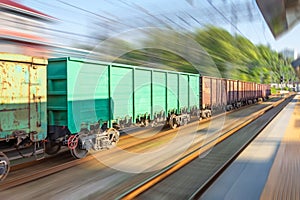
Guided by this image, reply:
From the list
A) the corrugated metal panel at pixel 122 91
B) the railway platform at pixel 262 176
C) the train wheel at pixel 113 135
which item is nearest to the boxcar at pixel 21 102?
the train wheel at pixel 113 135

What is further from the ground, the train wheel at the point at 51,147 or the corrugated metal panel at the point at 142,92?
the corrugated metal panel at the point at 142,92

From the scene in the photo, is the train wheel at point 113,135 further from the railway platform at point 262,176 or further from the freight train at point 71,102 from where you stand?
the railway platform at point 262,176

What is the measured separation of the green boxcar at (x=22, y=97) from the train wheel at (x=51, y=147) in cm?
91

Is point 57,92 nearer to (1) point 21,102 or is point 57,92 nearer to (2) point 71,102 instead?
(2) point 71,102

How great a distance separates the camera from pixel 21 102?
5461 mm

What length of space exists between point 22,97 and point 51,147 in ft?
6.32

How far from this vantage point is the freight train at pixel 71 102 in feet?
17.4

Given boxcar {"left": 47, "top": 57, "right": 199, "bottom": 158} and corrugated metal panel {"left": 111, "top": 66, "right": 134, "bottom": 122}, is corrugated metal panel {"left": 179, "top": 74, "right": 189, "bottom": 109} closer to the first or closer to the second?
boxcar {"left": 47, "top": 57, "right": 199, "bottom": 158}

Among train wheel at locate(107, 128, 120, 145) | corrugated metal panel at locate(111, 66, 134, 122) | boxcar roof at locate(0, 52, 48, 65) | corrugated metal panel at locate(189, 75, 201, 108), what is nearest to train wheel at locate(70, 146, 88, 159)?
train wheel at locate(107, 128, 120, 145)

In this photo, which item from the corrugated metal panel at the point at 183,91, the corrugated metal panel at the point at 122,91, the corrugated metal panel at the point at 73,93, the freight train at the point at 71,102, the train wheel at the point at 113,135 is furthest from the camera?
the corrugated metal panel at the point at 183,91

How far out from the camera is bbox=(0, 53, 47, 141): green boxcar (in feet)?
16.7

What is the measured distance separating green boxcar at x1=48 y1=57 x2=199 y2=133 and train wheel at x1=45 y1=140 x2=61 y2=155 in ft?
1.91

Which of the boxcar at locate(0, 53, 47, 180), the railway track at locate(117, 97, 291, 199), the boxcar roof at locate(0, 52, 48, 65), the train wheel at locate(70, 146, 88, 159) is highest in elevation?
the boxcar roof at locate(0, 52, 48, 65)

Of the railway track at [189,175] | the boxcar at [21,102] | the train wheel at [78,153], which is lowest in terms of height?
the railway track at [189,175]
